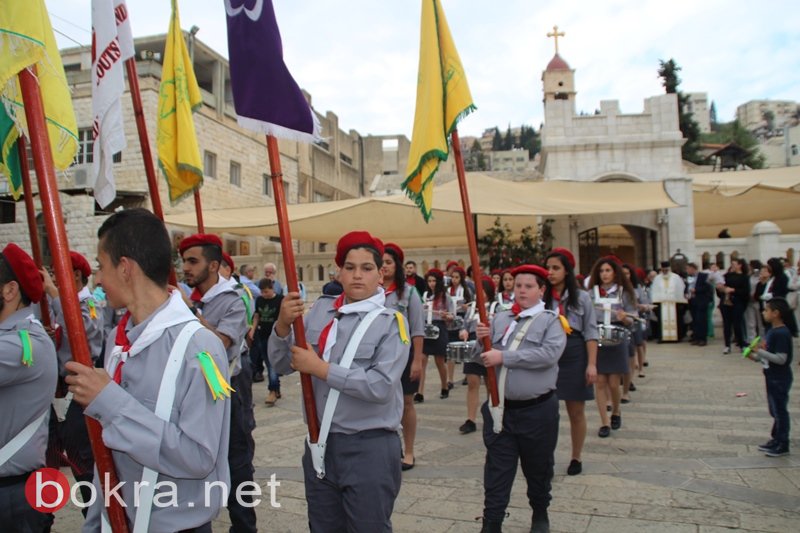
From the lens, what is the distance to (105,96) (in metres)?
3.55

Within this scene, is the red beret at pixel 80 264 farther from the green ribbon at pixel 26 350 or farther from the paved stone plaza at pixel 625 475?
the green ribbon at pixel 26 350

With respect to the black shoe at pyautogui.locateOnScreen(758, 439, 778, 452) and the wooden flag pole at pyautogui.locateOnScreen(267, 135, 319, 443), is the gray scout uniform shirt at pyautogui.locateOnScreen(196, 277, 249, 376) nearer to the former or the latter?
the wooden flag pole at pyautogui.locateOnScreen(267, 135, 319, 443)

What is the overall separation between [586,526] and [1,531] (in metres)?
3.38

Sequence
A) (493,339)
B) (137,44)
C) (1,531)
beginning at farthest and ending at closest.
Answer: (137,44)
(493,339)
(1,531)

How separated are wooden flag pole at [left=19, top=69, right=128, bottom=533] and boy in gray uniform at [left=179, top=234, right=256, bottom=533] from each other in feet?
5.37

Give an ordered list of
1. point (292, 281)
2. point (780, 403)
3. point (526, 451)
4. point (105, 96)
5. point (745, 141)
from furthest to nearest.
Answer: point (745, 141) < point (780, 403) < point (526, 451) < point (105, 96) < point (292, 281)

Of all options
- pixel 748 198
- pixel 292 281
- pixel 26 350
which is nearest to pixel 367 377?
pixel 292 281

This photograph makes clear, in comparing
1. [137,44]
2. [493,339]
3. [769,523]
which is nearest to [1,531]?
[493,339]

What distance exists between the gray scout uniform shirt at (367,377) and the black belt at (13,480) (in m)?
1.19

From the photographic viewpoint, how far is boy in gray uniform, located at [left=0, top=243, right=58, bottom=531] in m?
2.52

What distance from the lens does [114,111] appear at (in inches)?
→ 139

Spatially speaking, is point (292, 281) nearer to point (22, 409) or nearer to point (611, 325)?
point (22, 409)

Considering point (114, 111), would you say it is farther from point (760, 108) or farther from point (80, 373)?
point (760, 108)

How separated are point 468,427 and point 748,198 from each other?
14320 millimetres
